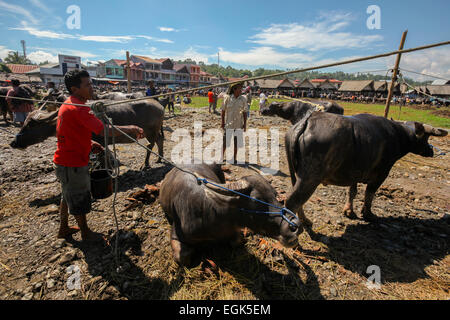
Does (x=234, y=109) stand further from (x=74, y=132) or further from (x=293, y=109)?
(x=74, y=132)

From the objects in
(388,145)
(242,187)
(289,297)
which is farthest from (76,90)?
(388,145)

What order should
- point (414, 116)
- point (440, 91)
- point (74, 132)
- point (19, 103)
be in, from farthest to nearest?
point (440, 91)
point (414, 116)
point (19, 103)
point (74, 132)

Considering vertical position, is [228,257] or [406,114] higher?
[406,114]

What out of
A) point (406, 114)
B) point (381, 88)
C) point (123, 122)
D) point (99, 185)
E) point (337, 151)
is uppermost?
point (381, 88)

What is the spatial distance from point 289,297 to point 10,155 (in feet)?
30.9

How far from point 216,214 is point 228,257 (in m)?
1.06

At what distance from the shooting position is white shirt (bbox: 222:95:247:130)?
6.85m

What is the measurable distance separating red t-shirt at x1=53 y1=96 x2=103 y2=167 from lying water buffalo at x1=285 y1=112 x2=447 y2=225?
118 inches

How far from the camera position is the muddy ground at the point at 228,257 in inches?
115

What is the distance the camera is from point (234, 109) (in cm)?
689

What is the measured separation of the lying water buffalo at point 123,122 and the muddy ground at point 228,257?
1322mm

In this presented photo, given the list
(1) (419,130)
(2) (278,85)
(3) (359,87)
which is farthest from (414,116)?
(2) (278,85)

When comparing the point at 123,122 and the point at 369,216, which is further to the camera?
the point at 123,122
